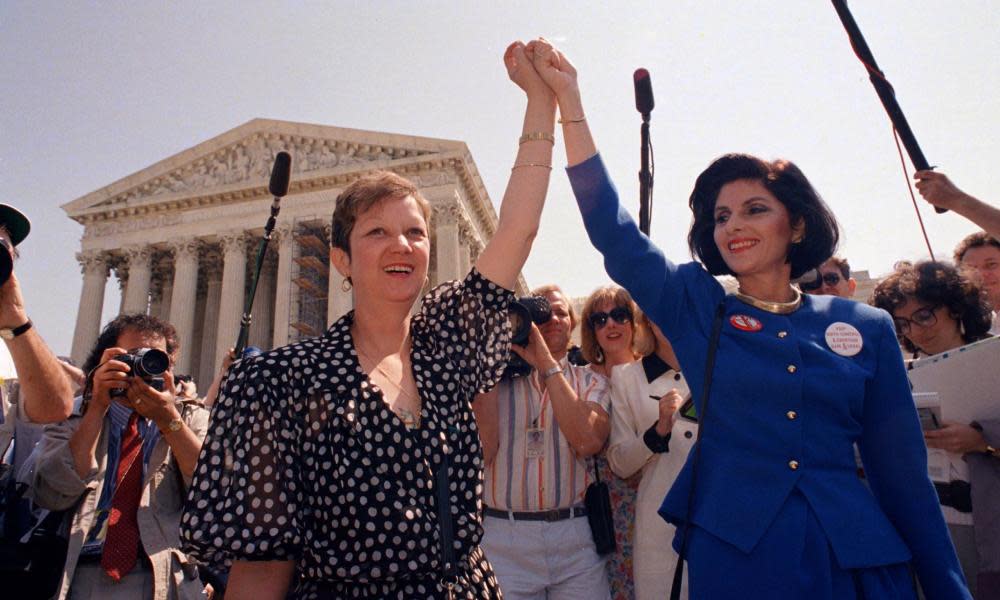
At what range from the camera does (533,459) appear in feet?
12.5

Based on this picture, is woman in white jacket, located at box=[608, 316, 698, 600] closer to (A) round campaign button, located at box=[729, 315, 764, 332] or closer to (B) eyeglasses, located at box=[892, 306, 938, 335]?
(A) round campaign button, located at box=[729, 315, 764, 332]

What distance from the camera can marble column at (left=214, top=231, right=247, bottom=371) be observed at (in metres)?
28.2

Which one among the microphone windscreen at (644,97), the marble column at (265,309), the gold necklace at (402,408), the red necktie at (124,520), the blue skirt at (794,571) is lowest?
the red necktie at (124,520)

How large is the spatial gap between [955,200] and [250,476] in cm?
370

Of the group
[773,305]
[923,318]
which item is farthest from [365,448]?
[923,318]

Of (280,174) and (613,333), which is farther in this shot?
(280,174)

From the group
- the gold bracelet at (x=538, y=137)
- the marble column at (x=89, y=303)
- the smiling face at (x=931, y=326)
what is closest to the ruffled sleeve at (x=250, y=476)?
the gold bracelet at (x=538, y=137)

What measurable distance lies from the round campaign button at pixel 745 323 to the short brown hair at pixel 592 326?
2122mm

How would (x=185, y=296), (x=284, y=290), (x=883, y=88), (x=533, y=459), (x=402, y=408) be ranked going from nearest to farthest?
1. (x=402, y=408)
2. (x=883, y=88)
3. (x=533, y=459)
4. (x=284, y=290)
5. (x=185, y=296)

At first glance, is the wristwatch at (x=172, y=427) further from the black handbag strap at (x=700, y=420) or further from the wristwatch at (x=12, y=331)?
the black handbag strap at (x=700, y=420)

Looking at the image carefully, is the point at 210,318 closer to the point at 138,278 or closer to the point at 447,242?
the point at 138,278

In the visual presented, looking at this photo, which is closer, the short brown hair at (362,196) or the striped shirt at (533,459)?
the short brown hair at (362,196)

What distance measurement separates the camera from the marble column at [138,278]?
30.4m

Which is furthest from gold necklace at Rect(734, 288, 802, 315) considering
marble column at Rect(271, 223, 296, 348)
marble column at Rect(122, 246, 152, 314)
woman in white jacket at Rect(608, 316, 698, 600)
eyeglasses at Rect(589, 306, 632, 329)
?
marble column at Rect(122, 246, 152, 314)
